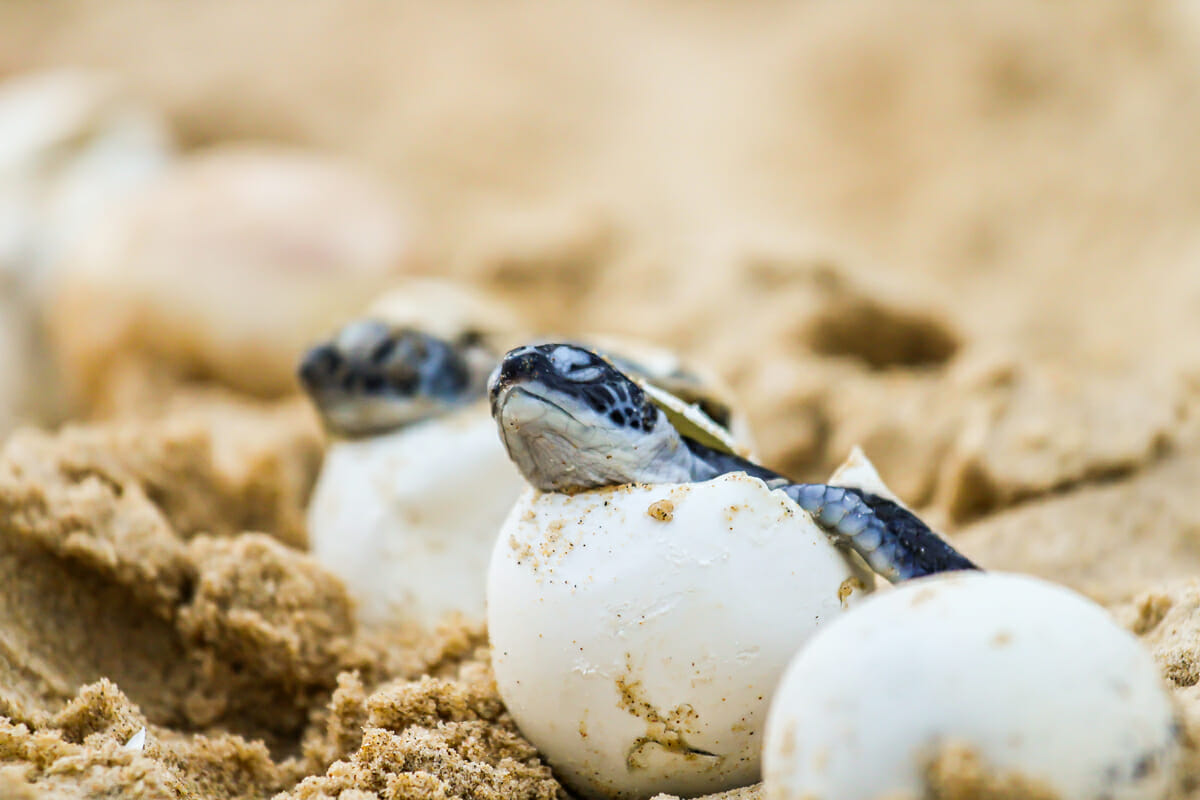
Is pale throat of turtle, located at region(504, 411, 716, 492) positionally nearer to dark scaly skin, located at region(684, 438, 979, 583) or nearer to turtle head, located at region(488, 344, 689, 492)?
turtle head, located at region(488, 344, 689, 492)

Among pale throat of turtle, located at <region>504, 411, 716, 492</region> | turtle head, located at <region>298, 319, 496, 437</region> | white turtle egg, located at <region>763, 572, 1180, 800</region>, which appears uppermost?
turtle head, located at <region>298, 319, 496, 437</region>

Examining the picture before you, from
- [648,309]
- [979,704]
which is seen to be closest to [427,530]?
[979,704]

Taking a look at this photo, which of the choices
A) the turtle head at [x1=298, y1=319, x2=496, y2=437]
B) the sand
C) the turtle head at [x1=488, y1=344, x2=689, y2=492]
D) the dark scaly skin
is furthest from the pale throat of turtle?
the turtle head at [x1=298, y1=319, x2=496, y2=437]

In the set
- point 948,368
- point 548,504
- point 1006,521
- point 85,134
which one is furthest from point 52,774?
point 85,134

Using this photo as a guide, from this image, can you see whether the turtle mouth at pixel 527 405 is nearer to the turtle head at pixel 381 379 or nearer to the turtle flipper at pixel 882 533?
the turtle flipper at pixel 882 533

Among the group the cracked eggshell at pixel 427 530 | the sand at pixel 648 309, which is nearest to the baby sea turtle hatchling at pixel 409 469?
the cracked eggshell at pixel 427 530

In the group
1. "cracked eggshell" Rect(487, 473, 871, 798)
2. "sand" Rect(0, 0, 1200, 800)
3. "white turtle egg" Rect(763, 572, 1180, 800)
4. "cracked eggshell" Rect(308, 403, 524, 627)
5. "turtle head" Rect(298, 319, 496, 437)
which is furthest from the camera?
"turtle head" Rect(298, 319, 496, 437)

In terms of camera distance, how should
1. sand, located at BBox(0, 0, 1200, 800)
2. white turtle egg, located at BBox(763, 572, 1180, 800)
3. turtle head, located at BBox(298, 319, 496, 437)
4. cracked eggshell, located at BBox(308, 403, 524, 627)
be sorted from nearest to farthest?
1. white turtle egg, located at BBox(763, 572, 1180, 800)
2. sand, located at BBox(0, 0, 1200, 800)
3. cracked eggshell, located at BBox(308, 403, 524, 627)
4. turtle head, located at BBox(298, 319, 496, 437)
